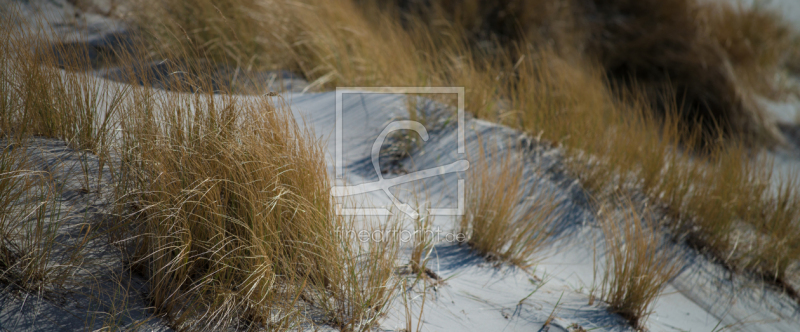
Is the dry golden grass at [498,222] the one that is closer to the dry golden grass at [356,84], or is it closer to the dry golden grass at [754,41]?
the dry golden grass at [356,84]

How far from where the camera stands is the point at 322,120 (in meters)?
2.81

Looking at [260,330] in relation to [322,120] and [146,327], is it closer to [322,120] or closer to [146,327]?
[146,327]

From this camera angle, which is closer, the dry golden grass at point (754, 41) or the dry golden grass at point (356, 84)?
the dry golden grass at point (356, 84)

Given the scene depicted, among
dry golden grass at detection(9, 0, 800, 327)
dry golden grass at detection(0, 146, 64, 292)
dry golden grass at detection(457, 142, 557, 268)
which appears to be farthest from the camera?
dry golden grass at detection(457, 142, 557, 268)

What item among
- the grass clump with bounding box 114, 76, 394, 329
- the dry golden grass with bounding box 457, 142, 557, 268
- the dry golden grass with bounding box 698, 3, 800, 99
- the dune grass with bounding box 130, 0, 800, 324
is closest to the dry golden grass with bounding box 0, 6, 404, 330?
the grass clump with bounding box 114, 76, 394, 329

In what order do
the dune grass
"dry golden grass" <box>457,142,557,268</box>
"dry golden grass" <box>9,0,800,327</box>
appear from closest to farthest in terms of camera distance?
"dry golden grass" <box>9,0,800,327</box> < "dry golden grass" <box>457,142,557,268</box> < the dune grass

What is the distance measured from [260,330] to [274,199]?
1.27 feet

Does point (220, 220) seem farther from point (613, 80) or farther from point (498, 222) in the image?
point (613, 80)

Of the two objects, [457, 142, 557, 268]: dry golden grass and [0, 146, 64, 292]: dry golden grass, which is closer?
[0, 146, 64, 292]: dry golden grass

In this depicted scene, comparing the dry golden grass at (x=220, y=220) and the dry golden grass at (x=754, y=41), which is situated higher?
the dry golden grass at (x=754, y=41)

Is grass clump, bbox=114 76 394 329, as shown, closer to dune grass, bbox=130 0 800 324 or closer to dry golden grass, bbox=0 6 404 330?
dry golden grass, bbox=0 6 404 330

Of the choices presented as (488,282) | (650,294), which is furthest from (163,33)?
(650,294)

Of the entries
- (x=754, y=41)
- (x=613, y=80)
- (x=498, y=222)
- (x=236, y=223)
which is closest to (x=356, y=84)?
(x=498, y=222)

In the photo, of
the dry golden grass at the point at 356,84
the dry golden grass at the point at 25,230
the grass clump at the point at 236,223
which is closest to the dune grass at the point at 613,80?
the dry golden grass at the point at 356,84
